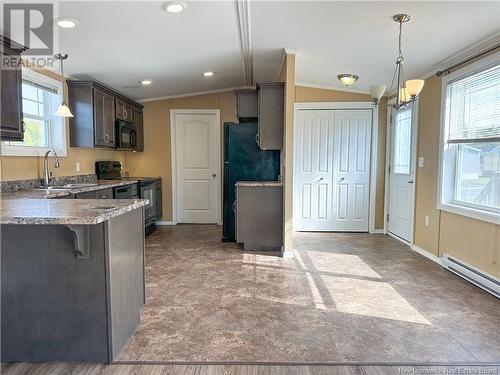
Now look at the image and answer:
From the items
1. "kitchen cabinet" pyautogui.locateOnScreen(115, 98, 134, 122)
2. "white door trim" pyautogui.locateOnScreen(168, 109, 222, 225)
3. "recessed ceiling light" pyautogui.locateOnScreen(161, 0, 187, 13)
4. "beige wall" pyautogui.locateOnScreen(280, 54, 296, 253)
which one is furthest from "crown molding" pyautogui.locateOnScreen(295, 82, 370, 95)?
"recessed ceiling light" pyautogui.locateOnScreen(161, 0, 187, 13)

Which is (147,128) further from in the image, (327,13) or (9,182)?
(327,13)

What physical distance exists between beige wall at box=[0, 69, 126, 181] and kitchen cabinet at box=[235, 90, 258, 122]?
218 cm

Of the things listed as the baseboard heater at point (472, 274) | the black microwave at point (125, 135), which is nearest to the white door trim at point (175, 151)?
the black microwave at point (125, 135)

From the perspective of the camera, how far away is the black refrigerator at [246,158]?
4691 mm

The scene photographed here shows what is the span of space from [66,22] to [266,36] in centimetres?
183

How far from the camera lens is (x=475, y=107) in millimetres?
3389

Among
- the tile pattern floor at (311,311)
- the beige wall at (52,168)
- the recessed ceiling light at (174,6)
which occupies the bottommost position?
the tile pattern floor at (311,311)

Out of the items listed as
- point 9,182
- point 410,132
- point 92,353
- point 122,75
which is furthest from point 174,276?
point 410,132

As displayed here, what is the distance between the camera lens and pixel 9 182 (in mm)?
3168

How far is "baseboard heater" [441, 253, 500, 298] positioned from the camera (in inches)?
117

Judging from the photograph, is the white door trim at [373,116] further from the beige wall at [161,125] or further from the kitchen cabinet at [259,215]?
the kitchen cabinet at [259,215]

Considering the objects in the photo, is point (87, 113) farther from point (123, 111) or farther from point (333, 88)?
point (333, 88)

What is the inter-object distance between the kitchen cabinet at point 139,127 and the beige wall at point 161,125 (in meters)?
0.10

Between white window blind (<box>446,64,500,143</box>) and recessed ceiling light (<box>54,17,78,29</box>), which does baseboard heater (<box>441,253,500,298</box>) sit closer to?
white window blind (<box>446,64,500,143</box>)
